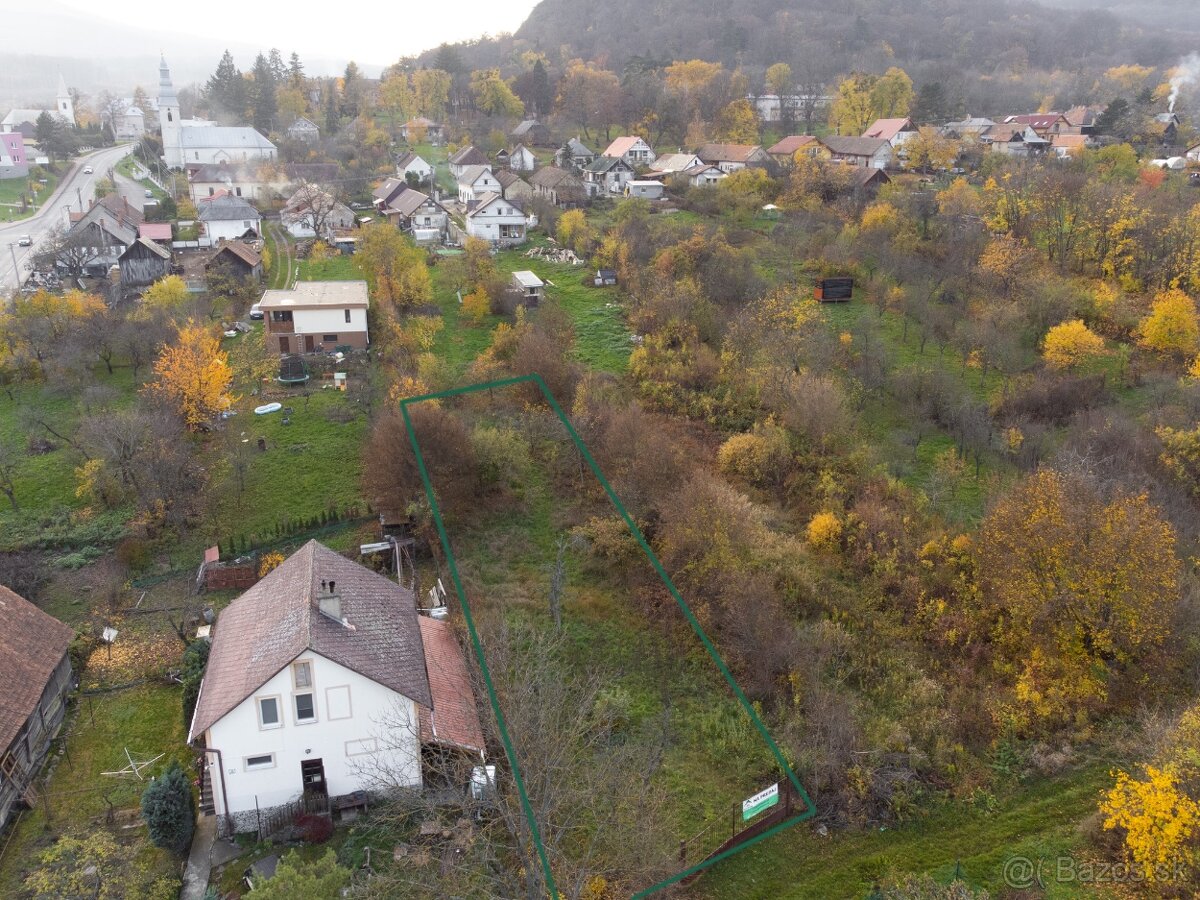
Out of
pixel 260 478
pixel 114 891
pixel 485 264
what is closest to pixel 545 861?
pixel 114 891

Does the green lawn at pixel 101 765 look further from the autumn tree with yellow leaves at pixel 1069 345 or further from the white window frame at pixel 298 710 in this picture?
the autumn tree with yellow leaves at pixel 1069 345

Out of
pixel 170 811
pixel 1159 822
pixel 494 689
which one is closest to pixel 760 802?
pixel 494 689

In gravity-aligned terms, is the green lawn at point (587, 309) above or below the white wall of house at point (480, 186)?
below

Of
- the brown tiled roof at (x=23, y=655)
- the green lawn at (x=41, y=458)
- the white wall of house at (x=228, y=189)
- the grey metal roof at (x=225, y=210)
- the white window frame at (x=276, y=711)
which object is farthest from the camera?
the white wall of house at (x=228, y=189)

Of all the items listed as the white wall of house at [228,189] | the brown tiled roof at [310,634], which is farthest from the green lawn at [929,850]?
the white wall of house at [228,189]

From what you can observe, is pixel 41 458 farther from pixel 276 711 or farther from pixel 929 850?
pixel 929 850

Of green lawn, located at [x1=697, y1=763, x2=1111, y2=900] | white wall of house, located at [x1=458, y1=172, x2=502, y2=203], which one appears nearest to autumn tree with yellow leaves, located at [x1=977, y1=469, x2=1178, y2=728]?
green lawn, located at [x1=697, y1=763, x2=1111, y2=900]

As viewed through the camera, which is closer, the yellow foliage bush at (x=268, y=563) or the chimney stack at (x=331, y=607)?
the chimney stack at (x=331, y=607)
